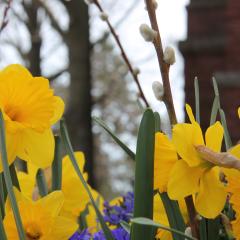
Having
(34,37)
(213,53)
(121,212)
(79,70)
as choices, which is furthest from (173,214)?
(34,37)

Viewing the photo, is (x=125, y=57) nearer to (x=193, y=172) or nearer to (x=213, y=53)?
(x=193, y=172)

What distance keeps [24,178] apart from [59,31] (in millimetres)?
6539

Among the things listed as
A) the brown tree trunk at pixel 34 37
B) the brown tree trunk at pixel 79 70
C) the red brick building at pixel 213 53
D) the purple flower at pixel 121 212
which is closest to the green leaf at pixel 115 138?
the purple flower at pixel 121 212

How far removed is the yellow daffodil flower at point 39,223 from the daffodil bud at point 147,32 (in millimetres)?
189

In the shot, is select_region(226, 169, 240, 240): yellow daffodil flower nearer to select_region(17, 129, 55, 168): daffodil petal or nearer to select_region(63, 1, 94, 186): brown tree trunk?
select_region(17, 129, 55, 168): daffodil petal

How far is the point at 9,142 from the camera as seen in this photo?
62cm

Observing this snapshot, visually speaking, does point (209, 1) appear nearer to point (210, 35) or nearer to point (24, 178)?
point (210, 35)

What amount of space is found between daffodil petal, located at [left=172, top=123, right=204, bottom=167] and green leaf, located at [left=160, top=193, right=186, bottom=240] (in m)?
0.05

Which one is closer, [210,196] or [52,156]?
[210,196]

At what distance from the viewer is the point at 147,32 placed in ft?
1.85

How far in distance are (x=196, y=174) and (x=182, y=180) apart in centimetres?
2

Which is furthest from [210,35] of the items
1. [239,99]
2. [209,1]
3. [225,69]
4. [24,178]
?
[24,178]

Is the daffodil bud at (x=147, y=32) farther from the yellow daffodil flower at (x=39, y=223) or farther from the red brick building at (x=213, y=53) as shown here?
the red brick building at (x=213, y=53)

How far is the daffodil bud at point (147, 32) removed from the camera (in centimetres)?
56
